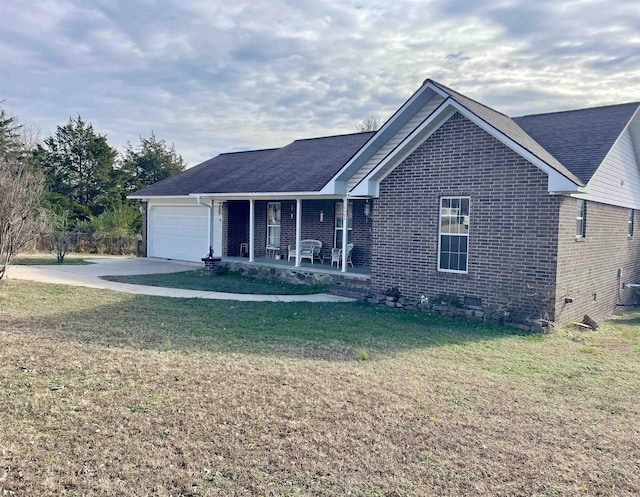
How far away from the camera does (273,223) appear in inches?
725

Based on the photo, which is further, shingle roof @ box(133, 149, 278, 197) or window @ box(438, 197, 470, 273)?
shingle roof @ box(133, 149, 278, 197)

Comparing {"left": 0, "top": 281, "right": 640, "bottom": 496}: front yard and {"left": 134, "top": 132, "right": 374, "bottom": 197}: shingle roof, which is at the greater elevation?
{"left": 134, "top": 132, "right": 374, "bottom": 197}: shingle roof

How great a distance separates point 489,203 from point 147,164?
3575 centimetres

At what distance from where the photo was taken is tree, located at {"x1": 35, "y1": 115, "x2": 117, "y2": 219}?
35719 millimetres

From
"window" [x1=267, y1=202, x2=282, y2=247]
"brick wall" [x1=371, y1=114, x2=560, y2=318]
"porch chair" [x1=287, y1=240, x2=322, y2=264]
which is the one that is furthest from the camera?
"window" [x1=267, y1=202, x2=282, y2=247]

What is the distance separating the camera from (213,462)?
3805 mm

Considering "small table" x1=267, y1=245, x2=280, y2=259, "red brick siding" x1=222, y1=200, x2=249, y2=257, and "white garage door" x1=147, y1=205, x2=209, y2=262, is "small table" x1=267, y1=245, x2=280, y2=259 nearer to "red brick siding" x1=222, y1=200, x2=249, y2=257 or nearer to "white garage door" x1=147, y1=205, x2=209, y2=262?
"red brick siding" x1=222, y1=200, x2=249, y2=257

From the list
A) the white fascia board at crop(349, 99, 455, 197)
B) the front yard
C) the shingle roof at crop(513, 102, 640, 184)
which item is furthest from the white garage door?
the shingle roof at crop(513, 102, 640, 184)

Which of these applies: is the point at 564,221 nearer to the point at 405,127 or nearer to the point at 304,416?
the point at 405,127

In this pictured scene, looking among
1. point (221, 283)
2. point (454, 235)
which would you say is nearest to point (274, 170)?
point (221, 283)

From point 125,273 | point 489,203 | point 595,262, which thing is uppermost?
point 489,203

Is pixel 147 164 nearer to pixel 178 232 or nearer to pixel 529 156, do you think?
pixel 178 232

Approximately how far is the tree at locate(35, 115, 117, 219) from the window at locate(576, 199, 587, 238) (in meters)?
33.0

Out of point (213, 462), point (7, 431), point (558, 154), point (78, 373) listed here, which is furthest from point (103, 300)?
point (558, 154)
